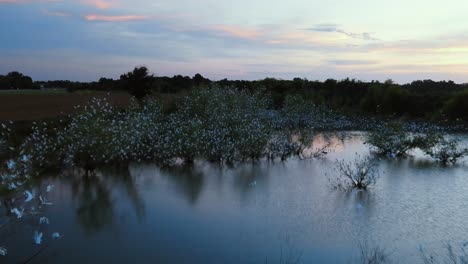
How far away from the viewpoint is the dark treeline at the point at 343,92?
2973 centimetres

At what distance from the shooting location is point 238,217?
856cm

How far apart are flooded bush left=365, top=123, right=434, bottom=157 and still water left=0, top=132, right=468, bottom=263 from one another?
310cm

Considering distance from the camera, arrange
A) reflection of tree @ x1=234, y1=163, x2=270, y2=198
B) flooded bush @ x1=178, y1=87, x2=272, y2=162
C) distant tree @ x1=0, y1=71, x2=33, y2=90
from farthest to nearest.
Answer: distant tree @ x1=0, y1=71, x2=33, y2=90
flooded bush @ x1=178, y1=87, x2=272, y2=162
reflection of tree @ x1=234, y1=163, x2=270, y2=198

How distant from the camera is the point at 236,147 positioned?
14.8 meters

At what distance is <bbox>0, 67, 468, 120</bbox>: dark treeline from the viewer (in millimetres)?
29734

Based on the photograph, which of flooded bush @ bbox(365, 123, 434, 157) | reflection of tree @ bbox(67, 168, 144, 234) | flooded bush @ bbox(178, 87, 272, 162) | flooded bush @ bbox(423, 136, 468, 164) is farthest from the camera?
flooded bush @ bbox(365, 123, 434, 157)

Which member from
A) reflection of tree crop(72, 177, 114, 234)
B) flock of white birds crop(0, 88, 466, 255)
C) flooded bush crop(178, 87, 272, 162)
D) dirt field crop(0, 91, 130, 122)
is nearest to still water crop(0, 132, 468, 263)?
reflection of tree crop(72, 177, 114, 234)

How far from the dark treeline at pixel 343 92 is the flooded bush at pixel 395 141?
31.5ft

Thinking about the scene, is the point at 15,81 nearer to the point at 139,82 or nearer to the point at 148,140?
the point at 139,82

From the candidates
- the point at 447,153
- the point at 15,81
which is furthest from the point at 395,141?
the point at 15,81

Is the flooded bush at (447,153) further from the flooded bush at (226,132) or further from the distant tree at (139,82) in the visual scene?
the distant tree at (139,82)

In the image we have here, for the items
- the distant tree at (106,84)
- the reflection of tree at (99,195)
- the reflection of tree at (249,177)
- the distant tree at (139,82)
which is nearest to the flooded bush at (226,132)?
the reflection of tree at (249,177)

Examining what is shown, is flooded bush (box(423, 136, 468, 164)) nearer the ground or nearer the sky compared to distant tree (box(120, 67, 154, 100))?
nearer the ground

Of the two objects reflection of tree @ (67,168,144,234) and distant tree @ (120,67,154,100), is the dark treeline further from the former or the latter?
reflection of tree @ (67,168,144,234)
